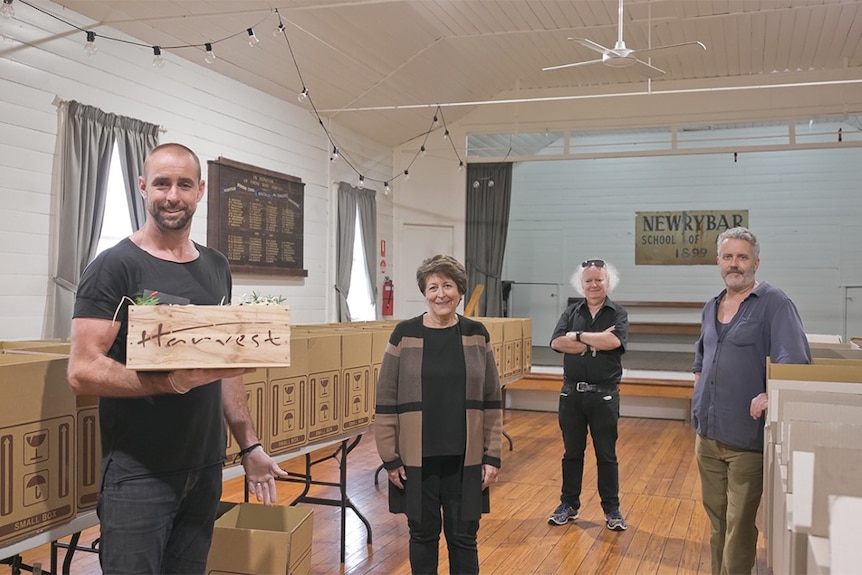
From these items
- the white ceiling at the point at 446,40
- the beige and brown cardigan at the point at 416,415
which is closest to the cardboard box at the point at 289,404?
the beige and brown cardigan at the point at 416,415

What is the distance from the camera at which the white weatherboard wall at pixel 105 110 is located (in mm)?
4992

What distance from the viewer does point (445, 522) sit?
2715 millimetres

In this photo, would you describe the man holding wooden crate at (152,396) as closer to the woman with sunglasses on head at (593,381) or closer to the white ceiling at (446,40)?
the woman with sunglasses on head at (593,381)

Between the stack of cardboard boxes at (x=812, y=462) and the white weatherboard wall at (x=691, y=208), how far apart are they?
9760 millimetres

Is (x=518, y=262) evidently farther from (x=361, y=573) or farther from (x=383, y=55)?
(x=361, y=573)

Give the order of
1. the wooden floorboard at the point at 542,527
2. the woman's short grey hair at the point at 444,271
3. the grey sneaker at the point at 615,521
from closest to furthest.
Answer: the woman's short grey hair at the point at 444,271 < the wooden floorboard at the point at 542,527 < the grey sneaker at the point at 615,521

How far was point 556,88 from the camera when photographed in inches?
420

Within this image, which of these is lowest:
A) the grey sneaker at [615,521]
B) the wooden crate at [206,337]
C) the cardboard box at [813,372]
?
the grey sneaker at [615,521]

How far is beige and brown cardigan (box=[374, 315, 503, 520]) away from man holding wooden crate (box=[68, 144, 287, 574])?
0.94 metres

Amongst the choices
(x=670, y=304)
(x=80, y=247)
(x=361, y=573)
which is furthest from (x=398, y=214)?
(x=361, y=573)

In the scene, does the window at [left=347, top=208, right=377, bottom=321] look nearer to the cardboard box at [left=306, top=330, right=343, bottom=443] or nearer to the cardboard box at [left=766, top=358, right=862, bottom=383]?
the cardboard box at [left=306, top=330, right=343, bottom=443]

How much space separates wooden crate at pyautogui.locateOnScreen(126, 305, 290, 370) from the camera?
5.11 ft

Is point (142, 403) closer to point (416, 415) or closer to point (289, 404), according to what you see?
point (416, 415)

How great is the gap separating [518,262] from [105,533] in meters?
12.3
